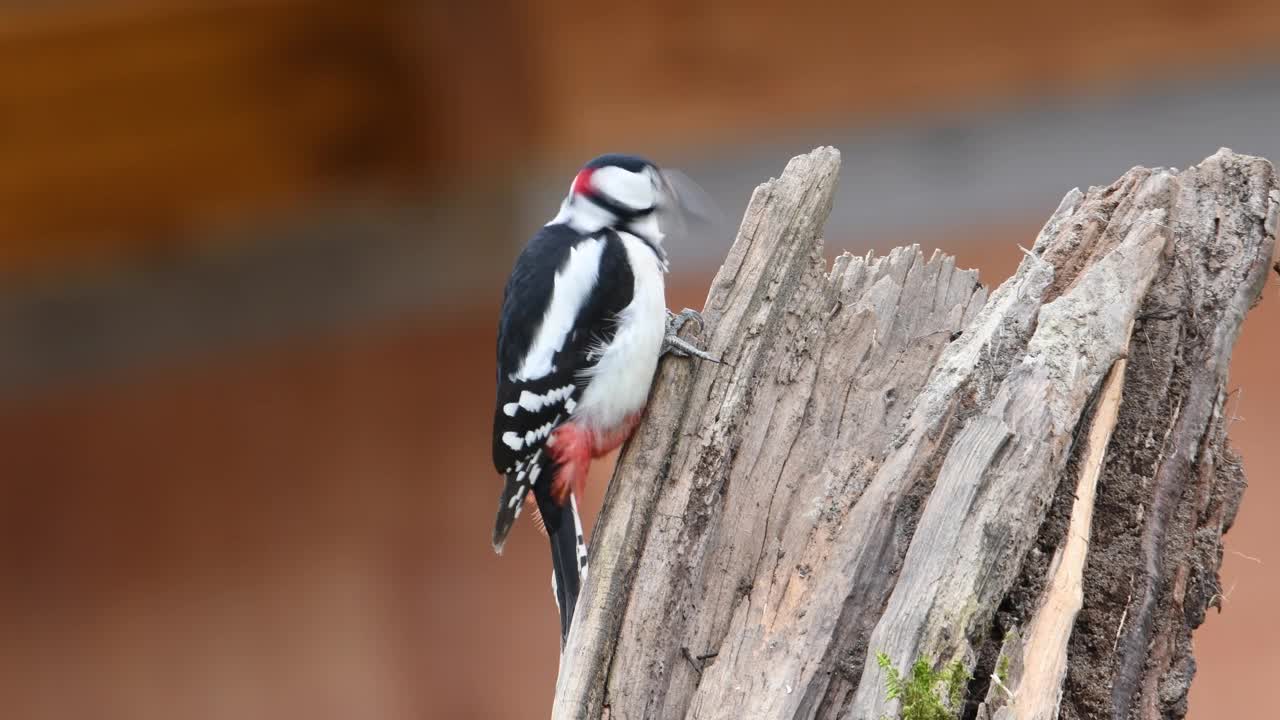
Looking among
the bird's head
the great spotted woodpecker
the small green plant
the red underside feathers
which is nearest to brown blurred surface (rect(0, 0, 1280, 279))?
the bird's head

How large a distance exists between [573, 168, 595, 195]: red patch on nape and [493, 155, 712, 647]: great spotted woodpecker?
62 millimetres

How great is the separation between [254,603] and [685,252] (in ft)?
7.20

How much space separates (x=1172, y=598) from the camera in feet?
6.27

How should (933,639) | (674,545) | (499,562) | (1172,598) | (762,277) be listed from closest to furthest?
(933,639)
(1172,598)
(674,545)
(762,277)
(499,562)

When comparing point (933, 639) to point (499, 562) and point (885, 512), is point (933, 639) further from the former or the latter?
point (499, 562)

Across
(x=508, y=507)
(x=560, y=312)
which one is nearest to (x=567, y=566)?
(x=508, y=507)

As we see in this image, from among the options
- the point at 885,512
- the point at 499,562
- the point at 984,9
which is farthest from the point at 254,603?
the point at 885,512

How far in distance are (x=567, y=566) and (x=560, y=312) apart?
49 cm

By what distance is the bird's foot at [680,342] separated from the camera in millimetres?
2293

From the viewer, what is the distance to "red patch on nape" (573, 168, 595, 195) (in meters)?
2.73

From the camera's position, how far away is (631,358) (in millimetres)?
2449

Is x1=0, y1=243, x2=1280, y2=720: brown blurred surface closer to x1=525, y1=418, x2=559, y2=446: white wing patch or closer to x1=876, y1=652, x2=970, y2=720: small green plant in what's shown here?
x1=525, y1=418, x2=559, y2=446: white wing patch

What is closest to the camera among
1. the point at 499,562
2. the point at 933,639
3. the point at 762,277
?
the point at 933,639

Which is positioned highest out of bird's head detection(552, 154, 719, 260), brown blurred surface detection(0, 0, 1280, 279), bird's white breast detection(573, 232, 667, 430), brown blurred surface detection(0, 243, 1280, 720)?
brown blurred surface detection(0, 0, 1280, 279)
